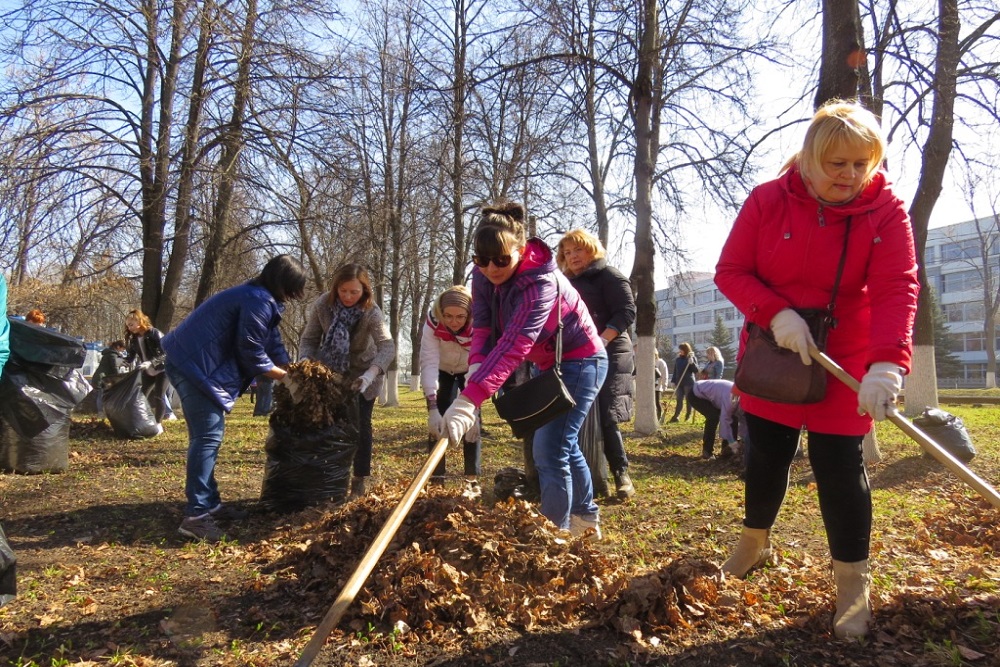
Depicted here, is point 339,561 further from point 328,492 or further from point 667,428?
point 667,428

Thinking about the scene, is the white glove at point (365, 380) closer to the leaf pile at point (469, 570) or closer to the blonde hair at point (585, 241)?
the leaf pile at point (469, 570)

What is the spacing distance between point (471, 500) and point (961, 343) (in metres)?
63.2

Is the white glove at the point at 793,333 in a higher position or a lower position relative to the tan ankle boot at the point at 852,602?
higher

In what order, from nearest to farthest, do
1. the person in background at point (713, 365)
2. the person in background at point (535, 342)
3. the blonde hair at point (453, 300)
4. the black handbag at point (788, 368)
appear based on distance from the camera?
the black handbag at point (788, 368) → the person in background at point (535, 342) → the blonde hair at point (453, 300) → the person in background at point (713, 365)

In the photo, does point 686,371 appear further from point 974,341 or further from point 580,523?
point 974,341

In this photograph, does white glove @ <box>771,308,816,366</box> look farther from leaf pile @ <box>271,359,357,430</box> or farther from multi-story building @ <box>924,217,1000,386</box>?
multi-story building @ <box>924,217,1000,386</box>

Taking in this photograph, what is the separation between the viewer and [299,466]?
14.9 ft

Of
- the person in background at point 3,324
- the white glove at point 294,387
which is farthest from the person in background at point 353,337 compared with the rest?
the person in background at point 3,324

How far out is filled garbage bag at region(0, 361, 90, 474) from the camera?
18.1 feet

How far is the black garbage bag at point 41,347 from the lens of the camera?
5441 mm

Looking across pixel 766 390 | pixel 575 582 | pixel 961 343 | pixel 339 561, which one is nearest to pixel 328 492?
pixel 339 561

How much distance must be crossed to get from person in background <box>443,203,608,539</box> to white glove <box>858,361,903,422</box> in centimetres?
132

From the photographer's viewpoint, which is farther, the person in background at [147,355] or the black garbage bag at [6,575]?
the person in background at [147,355]

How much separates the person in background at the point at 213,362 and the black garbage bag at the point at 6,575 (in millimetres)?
1120
